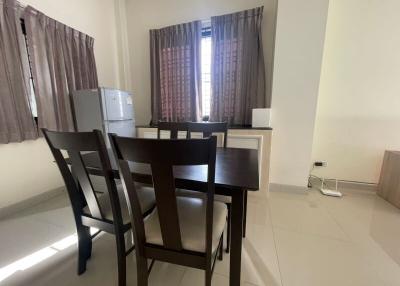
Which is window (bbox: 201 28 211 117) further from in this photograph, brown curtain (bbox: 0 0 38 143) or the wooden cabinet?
the wooden cabinet

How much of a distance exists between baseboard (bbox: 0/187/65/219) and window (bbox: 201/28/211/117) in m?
2.37

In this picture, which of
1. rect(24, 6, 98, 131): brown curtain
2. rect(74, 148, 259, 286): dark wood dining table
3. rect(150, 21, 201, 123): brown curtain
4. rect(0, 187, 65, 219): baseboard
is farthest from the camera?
rect(150, 21, 201, 123): brown curtain

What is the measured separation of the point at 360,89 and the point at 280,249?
88.7 inches

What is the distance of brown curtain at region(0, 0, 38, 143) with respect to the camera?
1775 millimetres

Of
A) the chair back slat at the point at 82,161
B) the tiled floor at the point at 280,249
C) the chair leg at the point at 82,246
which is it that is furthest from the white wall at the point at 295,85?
the chair leg at the point at 82,246

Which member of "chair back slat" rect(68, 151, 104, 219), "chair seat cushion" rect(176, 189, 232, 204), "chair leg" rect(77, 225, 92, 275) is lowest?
"chair leg" rect(77, 225, 92, 275)

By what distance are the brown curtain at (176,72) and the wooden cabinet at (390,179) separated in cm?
253

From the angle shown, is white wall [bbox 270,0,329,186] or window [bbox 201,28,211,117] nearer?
white wall [bbox 270,0,329,186]

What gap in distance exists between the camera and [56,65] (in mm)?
2240

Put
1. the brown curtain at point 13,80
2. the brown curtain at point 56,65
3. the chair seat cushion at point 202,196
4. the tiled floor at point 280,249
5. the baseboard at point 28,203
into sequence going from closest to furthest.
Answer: the tiled floor at point 280,249 < the chair seat cushion at point 202,196 < the brown curtain at point 13,80 < the baseboard at point 28,203 < the brown curtain at point 56,65

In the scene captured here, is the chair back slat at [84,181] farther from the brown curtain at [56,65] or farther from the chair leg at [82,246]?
the brown curtain at [56,65]

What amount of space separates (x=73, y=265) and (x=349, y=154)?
3258 mm

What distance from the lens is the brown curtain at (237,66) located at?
2.43 metres

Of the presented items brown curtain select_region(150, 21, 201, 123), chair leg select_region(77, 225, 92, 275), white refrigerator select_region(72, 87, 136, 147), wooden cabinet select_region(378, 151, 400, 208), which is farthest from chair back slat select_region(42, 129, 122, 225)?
wooden cabinet select_region(378, 151, 400, 208)
